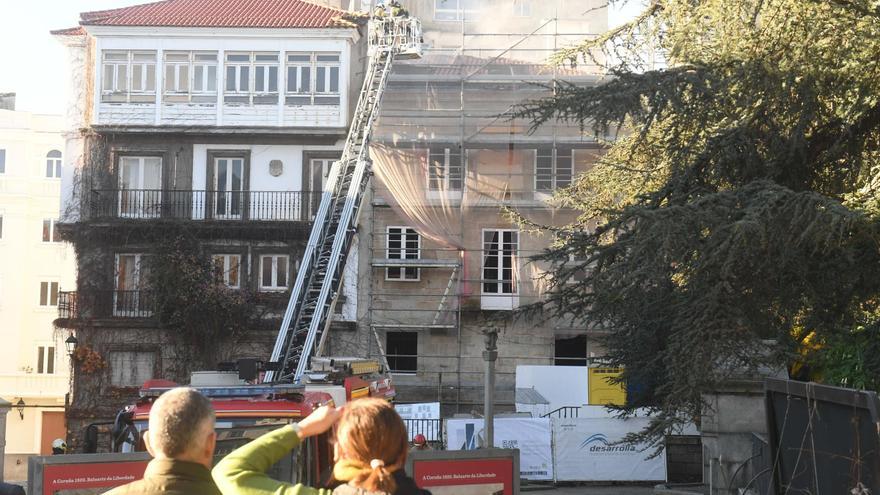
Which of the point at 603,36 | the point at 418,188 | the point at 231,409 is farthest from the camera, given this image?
the point at 418,188

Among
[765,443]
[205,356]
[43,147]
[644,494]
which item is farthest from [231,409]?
[43,147]

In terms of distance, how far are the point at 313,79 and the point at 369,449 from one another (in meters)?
31.4

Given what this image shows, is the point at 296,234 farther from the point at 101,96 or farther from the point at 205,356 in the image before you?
the point at 101,96

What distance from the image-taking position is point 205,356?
111ft

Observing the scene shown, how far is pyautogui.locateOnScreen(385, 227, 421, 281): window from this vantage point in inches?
1347

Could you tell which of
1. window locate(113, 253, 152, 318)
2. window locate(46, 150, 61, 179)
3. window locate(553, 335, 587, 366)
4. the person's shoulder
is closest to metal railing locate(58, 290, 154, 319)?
window locate(113, 253, 152, 318)

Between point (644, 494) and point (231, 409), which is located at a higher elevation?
point (231, 409)

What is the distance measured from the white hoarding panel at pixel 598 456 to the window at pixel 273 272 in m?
12.0

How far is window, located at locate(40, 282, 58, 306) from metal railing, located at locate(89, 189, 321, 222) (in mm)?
14590

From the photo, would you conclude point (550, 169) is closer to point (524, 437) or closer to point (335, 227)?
point (524, 437)

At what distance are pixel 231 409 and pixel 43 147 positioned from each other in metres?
41.5

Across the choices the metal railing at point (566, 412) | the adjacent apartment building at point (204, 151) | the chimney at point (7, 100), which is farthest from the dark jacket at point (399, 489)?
the chimney at point (7, 100)

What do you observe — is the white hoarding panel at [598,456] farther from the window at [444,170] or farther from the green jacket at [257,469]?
the green jacket at [257,469]

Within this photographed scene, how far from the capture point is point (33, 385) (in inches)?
1810
